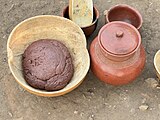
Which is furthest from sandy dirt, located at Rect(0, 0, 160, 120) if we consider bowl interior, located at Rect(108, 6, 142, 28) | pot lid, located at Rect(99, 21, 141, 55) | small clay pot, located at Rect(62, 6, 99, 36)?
pot lid, located at Rect(99, 21, 141, 55)

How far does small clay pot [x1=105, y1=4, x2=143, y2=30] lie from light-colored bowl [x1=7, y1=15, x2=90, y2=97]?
0.33 meters

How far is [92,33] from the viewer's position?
10.4 ft

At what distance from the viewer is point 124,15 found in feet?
10.3

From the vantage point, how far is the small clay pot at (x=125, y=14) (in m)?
3.08

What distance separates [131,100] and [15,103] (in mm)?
876

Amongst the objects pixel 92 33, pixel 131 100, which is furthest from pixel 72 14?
pixel 131 100

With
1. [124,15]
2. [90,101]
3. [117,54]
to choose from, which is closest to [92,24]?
[124,15]

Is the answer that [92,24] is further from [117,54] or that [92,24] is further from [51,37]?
[117,54]

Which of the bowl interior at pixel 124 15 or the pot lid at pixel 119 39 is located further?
the bowl interior at pixel 124 15

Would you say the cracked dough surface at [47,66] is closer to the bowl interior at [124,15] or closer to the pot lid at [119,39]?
the pot lid at [119,39]

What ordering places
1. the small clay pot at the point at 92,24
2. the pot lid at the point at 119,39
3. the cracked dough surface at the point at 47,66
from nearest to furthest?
the pot lid at the point at 119,39, the cracked dough surface at the point at 47,66, the small clay pot at the point at 92,24

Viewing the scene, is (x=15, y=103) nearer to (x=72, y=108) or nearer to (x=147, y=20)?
(x=72, y=108)

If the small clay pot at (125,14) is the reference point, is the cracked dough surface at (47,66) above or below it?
below

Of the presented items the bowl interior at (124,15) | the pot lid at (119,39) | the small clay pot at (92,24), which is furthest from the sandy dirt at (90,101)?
the pot lid at (119,39)
